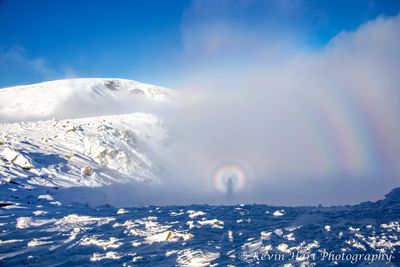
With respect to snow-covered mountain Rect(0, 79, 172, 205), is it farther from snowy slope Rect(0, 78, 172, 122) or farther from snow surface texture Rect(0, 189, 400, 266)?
snow surface texture Rect(0, 189, 400, 266)

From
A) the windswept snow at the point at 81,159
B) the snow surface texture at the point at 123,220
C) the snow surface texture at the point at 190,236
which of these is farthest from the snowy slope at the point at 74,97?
the snow surface texture at the point at 190,236

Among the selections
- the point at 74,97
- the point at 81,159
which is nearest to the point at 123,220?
the point at 81,159

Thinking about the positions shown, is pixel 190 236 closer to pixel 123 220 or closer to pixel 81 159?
pixel 123 220

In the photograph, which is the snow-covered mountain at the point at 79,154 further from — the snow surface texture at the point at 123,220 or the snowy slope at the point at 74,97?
the snowy slope at the point at 74,97

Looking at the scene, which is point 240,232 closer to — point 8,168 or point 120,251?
point 120,251

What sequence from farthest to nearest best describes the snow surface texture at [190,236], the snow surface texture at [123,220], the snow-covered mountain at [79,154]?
the snow-covered mountain at [79,154], the snow surface texture at [123,220], the snow surface texture at [190,236]

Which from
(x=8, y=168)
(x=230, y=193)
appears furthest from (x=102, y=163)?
(x=230, y=193)
